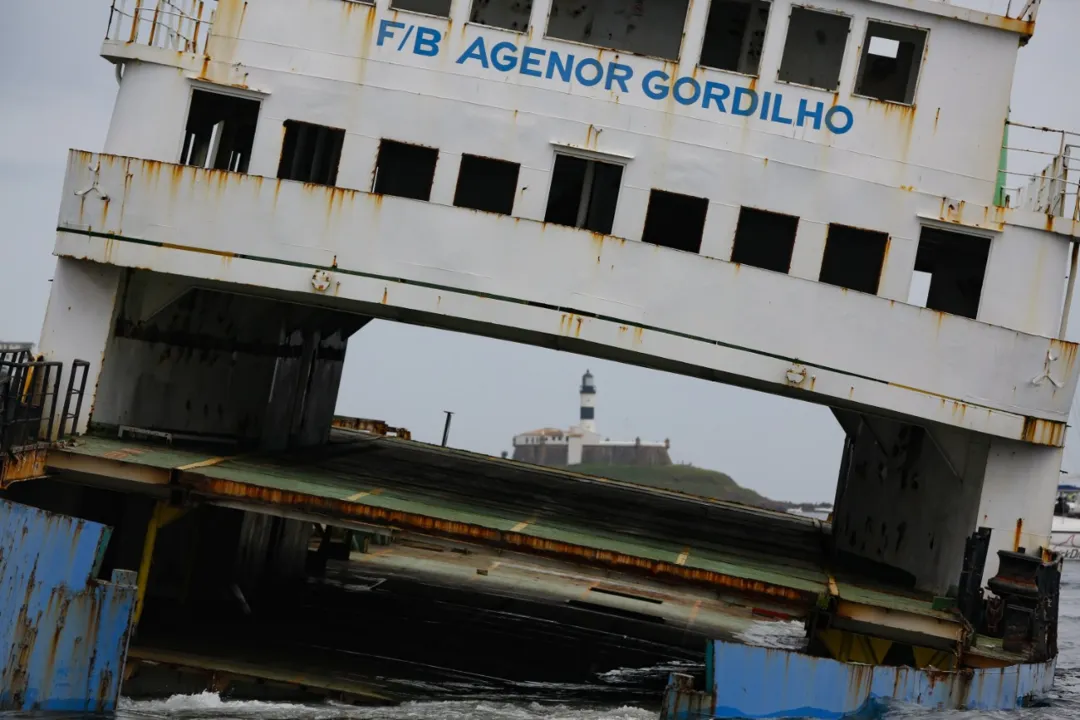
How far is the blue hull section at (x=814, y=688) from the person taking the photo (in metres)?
12.2

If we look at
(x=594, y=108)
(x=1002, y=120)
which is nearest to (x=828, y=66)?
(x=1002, y=120)

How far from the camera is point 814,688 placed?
12.6m

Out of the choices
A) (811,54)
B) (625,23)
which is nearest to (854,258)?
(811,54)

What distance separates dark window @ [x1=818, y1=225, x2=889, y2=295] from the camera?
15.6 m

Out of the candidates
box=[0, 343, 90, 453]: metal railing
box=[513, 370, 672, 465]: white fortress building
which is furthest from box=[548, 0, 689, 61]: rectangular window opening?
box=[513, 370, 672, 465]: white fortress building

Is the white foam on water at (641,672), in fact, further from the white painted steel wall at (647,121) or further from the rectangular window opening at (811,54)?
the rectangular window opening at (811,54)

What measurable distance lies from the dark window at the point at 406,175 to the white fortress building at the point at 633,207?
0.12 ft

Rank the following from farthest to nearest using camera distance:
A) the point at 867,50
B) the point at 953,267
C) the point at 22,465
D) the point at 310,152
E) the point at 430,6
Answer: the point at 953,267 → the point at 310,152 → the point at 430,6 → the point at 867,50 → the point at 22,465

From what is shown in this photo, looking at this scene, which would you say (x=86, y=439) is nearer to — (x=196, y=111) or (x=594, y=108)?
(x=196, y=111)

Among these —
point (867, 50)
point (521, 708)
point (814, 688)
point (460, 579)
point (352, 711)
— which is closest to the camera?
point (814, 688)

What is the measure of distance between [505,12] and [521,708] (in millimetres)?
8397

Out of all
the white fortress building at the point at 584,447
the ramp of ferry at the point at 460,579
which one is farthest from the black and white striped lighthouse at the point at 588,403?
the ramp of ferry at the point at 460,579

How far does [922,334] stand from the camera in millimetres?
14984

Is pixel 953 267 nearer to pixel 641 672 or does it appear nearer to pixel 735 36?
pixel 735 36
